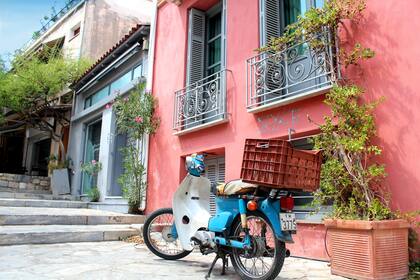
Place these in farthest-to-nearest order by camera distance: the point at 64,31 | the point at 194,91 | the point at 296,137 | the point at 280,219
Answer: the point at 64,31 < the point at 194,91 < the point at 296,137 < the point at 280,219

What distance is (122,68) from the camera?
35.8ft

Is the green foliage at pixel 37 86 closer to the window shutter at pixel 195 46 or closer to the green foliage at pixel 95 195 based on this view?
the green foliage at pixel 95 195

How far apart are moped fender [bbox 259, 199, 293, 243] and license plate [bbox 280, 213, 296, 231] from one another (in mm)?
35

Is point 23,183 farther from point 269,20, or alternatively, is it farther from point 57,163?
point 269,20

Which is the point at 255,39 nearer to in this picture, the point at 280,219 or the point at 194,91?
the point at 194,91

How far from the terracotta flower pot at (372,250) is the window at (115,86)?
7.34 meters

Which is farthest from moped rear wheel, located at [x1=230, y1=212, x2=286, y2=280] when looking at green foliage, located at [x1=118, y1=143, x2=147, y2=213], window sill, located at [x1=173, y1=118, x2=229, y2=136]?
green foliage, located at [x1=118, y1=143, x2=147, y2=213]

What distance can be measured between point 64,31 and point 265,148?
55.2 feet

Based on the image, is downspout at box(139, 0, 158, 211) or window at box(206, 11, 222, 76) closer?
window at box(206, 11, 222, 76)

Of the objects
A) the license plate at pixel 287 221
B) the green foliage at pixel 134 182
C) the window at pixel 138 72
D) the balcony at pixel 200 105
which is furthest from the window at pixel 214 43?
the license plate at pixel 287 221

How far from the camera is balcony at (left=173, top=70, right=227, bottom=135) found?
274 inches

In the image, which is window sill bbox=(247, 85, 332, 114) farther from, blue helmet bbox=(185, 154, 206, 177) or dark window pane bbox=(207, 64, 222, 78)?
dark window pane bbox=(207, 64, 222, 78)

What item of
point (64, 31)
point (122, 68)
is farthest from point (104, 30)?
point (122, 68)

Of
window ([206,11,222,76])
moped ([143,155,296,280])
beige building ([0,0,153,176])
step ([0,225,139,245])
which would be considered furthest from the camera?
beige building ([0,0,153,176])
